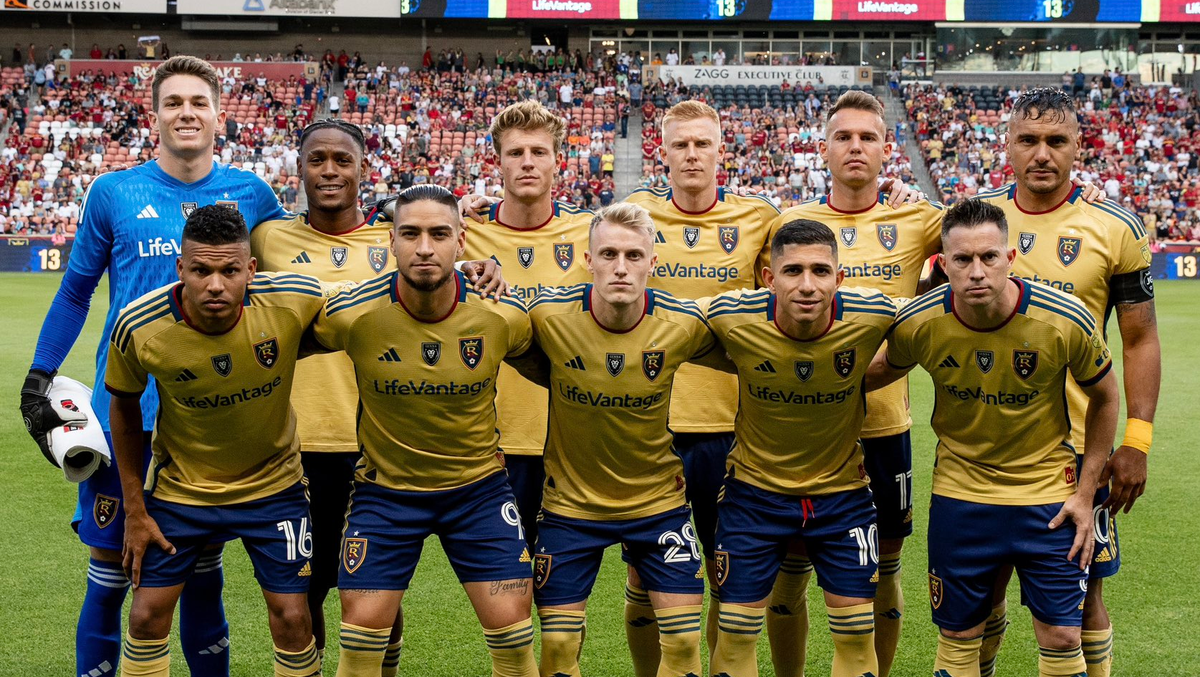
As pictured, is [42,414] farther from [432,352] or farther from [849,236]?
[849,236]

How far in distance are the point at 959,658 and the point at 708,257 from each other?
2017 millimetres

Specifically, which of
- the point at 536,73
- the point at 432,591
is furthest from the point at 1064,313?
the point at 536,73

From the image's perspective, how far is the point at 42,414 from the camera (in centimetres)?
428

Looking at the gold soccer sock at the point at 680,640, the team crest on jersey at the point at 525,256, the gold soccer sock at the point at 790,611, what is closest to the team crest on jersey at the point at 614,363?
the team crest on jersey at the point at 525,256

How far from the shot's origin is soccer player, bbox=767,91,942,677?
4.82 m

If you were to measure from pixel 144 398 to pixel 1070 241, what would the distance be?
3773mm

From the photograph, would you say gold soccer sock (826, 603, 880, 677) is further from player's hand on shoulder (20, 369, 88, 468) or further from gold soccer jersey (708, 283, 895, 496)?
player's hand on shoulder (20, 369, 88, 468)

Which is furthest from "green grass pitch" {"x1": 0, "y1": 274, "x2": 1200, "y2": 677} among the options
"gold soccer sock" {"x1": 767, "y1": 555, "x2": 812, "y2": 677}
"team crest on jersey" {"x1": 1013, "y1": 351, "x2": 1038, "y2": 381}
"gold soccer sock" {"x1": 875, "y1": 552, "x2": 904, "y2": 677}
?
"team crest on jersey" {"x1": 1013, "y1": 351, "x2": 1038, "y2": 381}

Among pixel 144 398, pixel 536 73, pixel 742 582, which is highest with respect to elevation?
pixel 536 73

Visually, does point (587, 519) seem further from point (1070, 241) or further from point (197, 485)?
point (1070, 241)

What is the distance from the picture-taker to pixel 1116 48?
41.8m

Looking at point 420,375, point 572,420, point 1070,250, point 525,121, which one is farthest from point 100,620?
point 1070,250

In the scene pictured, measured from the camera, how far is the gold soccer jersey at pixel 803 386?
434cm

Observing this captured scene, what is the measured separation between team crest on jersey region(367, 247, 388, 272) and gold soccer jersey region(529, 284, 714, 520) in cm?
84
